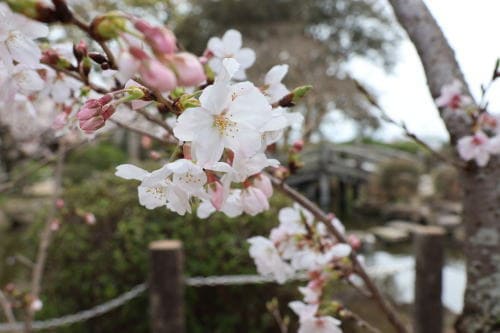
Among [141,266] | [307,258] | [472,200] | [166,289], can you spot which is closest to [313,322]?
[307,258]

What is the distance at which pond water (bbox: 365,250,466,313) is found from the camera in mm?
4423

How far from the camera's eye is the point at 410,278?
16.8 ft

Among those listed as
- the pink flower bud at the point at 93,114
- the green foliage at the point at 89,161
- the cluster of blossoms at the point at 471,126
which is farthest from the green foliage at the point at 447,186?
the pink flower bud at the point at 93,114

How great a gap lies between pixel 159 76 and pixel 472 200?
872mm

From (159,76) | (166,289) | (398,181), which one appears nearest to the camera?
(159,76)

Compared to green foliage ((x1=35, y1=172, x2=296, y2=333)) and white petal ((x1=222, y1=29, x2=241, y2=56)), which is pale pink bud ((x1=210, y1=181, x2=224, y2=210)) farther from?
green foliage ((x1=35, y1=172, x2=296, y2=333))

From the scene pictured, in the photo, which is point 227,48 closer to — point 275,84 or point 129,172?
point 275,84

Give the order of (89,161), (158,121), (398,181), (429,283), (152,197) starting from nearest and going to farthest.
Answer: (152,197) < (158,121) < (429,283) < (398,181) < (89,161)

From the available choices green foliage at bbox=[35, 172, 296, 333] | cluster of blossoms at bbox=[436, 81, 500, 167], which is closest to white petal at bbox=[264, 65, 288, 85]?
cluster of blossoms at bbox=[436, 81, 500, 167]

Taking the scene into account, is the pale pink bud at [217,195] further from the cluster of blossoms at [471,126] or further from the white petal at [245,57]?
the cluster of blossoms at [471,126]

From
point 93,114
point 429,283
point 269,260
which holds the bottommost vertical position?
point 429,283

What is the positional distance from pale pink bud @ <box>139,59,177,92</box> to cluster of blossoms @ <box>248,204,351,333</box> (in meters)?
0.57

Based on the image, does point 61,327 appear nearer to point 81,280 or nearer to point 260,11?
point 81,280

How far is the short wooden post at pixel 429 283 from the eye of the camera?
188 cm
